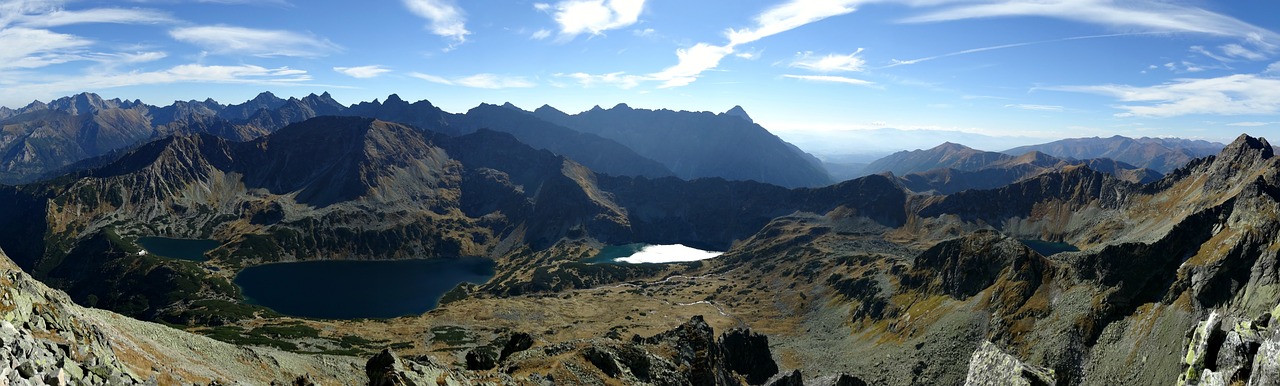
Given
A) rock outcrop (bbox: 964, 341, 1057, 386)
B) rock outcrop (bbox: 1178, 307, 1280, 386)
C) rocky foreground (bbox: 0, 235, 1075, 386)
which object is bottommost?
rocky foreground (bbox: 0, 235, 1075, 386)

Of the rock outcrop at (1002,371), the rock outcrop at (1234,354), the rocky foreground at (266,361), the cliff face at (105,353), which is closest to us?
the rock outcrop at (1234,354)

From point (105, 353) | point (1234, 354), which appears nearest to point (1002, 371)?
point (1234, 354)

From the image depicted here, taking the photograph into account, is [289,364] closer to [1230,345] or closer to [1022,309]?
[1230,345]

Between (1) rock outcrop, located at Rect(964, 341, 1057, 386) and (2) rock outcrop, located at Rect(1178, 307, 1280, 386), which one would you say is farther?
(1) rock outcrop, located at Rect(964, 341, 1057, 386)

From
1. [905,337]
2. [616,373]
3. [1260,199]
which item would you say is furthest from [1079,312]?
[616,373]

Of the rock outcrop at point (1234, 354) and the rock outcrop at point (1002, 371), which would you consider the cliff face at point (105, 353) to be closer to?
the rock outcrop at point (1002, 371)

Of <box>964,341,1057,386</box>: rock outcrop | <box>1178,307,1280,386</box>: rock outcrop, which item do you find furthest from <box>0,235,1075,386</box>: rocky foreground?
<box>1178,307,1280,386</box>: rock outcrop

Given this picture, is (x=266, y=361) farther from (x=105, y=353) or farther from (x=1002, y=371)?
(x=1002, y=371)

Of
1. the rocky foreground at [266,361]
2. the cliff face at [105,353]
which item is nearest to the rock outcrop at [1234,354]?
the rocky foreground at [266,361]

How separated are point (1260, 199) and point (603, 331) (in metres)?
155

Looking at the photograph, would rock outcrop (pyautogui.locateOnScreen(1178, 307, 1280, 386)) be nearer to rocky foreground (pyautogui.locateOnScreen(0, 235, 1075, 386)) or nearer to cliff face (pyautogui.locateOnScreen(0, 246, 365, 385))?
rocky foreground (pyautogui.locateOnScreen(0, 235, 1075, 386))

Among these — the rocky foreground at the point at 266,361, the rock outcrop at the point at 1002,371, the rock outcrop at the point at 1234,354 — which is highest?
the rock outcrop at the point at 1234,354

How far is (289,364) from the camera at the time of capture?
5841cm

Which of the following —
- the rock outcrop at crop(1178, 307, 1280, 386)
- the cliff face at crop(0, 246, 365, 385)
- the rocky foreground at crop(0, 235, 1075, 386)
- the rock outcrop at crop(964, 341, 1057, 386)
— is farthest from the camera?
the rocky foreground at crop(0, 235, 1075, 386)
